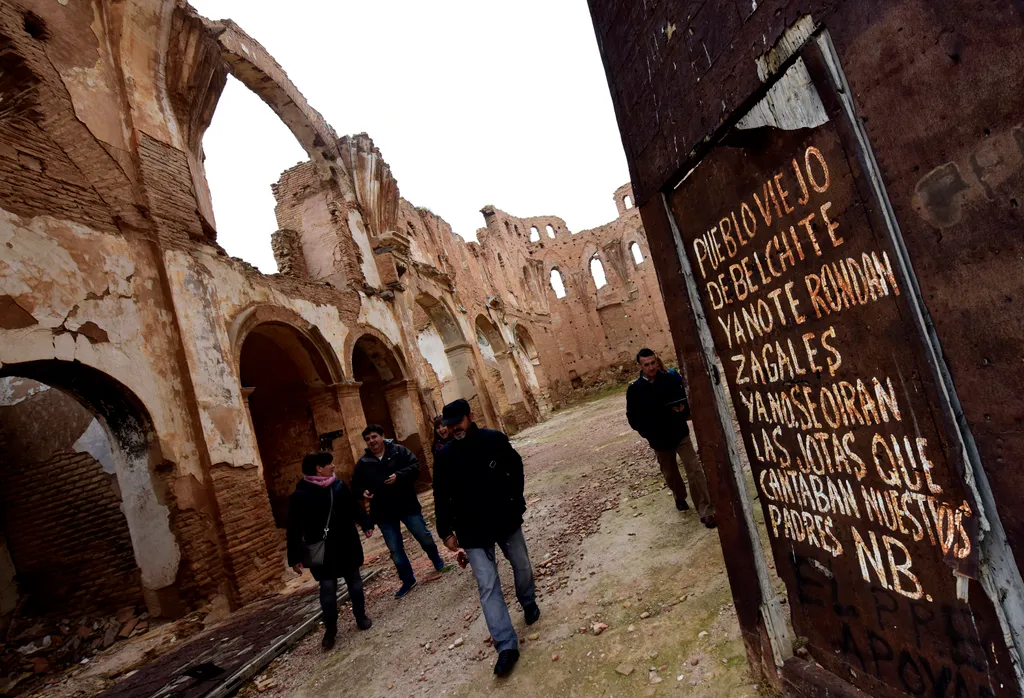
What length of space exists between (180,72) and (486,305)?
554 inches

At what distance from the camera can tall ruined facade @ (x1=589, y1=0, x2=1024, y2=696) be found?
119 cm

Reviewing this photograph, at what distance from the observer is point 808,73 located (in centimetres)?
151

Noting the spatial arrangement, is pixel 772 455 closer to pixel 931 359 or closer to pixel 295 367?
pixel 931 359

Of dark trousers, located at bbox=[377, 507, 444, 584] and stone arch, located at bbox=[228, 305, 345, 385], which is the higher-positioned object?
stone arch, located at bbox=[228, 305, 345, 385]

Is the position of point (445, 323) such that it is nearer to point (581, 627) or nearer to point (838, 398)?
point (581, 627)

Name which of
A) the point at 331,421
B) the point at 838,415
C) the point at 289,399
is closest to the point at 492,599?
the point at 838,415

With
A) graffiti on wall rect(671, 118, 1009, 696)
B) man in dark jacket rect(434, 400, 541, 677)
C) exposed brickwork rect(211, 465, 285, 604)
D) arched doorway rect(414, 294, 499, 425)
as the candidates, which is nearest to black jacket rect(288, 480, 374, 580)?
man in dark jacket rect(434, 400, 541, 677)

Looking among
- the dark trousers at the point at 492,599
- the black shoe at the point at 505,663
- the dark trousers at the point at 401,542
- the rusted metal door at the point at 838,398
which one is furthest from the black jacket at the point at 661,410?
the dark trousers at the point at 401,542

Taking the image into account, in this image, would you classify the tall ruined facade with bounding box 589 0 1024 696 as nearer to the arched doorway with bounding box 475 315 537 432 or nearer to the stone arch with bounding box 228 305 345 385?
the stone arch with bounding box 228 305 345 385

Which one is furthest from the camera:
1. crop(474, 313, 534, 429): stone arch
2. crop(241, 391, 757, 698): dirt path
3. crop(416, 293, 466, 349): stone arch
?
crop(474, 313, 534, 429): stone arch

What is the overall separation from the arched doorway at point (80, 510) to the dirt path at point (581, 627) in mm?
2688

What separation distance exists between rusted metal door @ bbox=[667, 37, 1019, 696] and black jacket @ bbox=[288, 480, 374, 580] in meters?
3.44

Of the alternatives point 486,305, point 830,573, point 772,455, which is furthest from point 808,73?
point 486,305

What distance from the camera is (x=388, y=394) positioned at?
38.6ft
